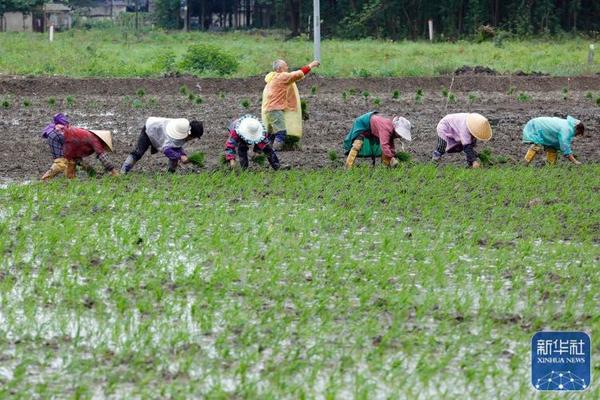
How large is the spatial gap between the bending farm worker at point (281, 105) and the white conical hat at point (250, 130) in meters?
1.44

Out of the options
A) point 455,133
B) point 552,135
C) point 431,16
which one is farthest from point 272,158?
point 431,16

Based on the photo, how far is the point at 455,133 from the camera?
12.0 m

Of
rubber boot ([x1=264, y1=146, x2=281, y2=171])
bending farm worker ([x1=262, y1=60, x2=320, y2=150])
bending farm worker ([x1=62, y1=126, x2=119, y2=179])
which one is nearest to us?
bending farm worker ([x1=62, y1=126, x2=119, y2=179])

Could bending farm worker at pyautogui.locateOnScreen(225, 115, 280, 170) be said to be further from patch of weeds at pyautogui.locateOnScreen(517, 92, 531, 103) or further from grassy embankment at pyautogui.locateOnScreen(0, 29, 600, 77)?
grassy embankment at pyautogui.locateOnScreen(0, 29, 600, 77)

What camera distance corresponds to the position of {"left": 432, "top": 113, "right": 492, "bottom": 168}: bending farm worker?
464 inches

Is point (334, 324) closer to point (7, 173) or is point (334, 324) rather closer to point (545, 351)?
point (545, 351)

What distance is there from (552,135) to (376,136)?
1.92 metres

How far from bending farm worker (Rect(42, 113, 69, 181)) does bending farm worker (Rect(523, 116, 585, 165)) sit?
4847 mm

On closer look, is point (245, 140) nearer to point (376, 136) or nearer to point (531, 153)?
point (376, 136)

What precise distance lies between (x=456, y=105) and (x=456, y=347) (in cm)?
1344

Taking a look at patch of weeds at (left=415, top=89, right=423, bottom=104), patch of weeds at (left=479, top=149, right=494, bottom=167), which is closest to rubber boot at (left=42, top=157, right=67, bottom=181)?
patch of weeds at (left=479, top=149, right=494, bottom=167)

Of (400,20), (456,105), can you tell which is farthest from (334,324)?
(400,20)

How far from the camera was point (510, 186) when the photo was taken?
35.8 feet

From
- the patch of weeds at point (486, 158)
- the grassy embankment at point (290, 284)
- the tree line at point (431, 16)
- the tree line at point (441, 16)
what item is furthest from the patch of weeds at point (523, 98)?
the tree line at point (441, 16)
